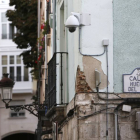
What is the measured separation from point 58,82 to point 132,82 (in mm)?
2877

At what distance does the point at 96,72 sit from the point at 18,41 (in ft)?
71.5

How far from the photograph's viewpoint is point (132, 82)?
464 inches

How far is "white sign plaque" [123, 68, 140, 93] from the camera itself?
38.5 feet

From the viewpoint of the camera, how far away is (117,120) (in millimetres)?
11453

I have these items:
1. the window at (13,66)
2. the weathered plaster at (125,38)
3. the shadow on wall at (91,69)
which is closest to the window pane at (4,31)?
the window at (13,66)

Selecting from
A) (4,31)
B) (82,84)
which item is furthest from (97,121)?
(4,31)

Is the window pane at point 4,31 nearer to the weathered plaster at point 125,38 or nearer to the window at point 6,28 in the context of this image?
the window at point 6,28

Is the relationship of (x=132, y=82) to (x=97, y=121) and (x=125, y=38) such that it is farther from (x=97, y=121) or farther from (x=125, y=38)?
(x=97, y=121)

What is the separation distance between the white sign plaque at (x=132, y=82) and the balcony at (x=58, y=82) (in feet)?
7.09

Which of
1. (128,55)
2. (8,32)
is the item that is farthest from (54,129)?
(8,32)

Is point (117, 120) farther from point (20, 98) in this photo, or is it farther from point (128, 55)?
point (20, 98)

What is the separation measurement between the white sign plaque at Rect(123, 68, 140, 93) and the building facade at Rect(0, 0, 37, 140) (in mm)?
33203

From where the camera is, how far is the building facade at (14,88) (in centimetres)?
4491

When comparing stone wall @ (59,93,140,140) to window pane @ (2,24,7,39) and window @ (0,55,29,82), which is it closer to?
window @ (0,55,29,82)
